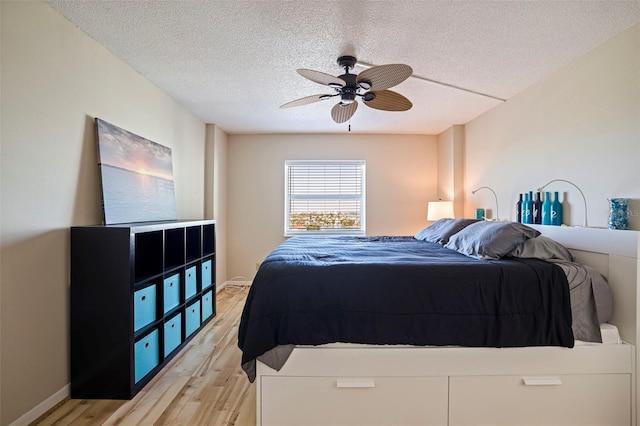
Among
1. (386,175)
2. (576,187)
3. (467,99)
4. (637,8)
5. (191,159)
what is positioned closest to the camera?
(637,8)

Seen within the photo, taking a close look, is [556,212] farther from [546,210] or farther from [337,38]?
[337,38]

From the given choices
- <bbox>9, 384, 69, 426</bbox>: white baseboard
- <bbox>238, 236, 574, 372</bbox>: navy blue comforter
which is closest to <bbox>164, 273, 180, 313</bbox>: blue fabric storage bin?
<bbox>9, 384, 69, 426</bbox>: white baseboard

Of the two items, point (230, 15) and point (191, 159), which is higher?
point (230, 15)

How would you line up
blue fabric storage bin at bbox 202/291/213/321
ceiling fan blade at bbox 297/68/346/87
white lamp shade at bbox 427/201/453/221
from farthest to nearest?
white lamp shade at bbox 427/201/453/221 → blue fabric storage bin at bbox 202/291/213/321 → ceiling fan blade at bbox 297/68/346/87

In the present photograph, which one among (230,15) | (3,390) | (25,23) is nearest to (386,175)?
(230,15)

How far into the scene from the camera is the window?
202 inches

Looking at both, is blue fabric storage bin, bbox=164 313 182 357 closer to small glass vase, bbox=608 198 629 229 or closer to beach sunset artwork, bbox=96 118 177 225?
beach sunset artwork, bbox=96 118 177 225

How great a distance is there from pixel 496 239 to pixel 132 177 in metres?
2.79

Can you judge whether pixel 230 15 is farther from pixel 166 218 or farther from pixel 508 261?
pixel 508 261

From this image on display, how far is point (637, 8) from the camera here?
190 centimetres

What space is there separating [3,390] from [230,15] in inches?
93.2

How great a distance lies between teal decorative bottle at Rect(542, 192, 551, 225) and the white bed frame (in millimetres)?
1016

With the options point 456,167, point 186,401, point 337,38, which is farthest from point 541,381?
point 456,167

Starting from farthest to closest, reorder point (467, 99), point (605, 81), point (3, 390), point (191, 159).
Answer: point (191, 159) < point (467, 99) < point (605, 81) < point (3, 390)
